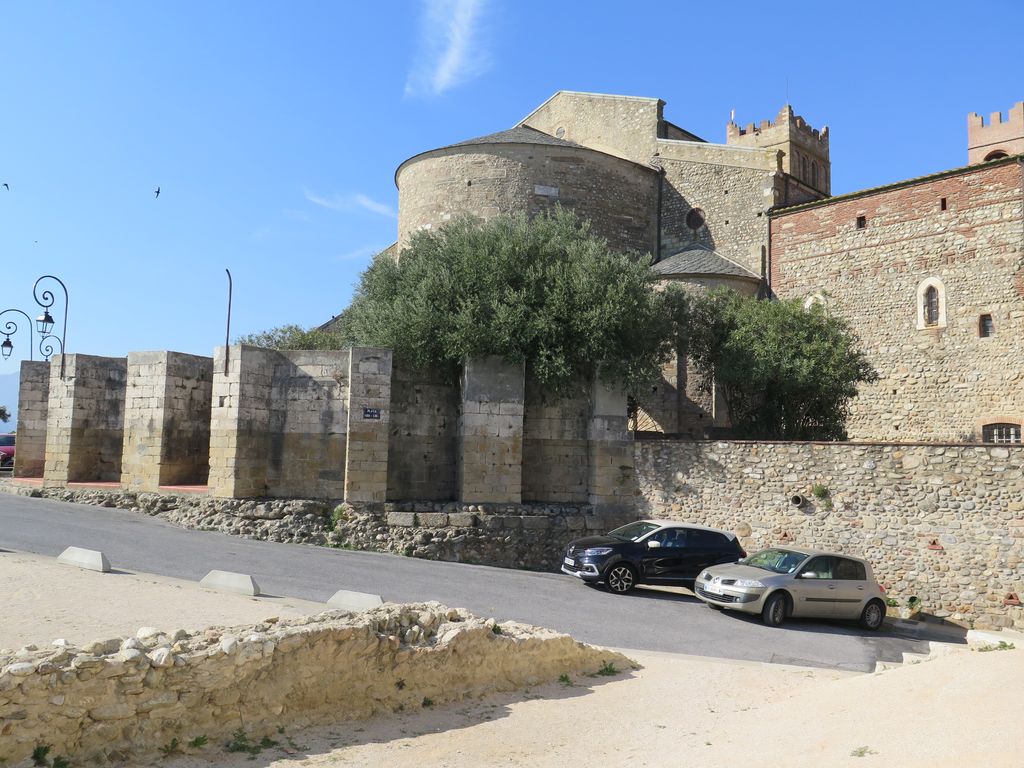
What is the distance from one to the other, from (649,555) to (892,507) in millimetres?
5021

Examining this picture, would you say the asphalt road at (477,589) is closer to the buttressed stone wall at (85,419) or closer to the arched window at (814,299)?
the buttressed stone wall at (85,419)

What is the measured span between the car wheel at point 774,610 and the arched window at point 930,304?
536 inches

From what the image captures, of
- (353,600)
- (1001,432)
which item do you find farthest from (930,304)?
(353,600)

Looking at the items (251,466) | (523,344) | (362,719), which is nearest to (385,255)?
(523,344)

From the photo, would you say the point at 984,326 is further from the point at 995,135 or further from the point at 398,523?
the point at 995,135

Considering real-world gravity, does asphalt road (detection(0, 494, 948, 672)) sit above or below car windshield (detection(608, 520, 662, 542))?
below

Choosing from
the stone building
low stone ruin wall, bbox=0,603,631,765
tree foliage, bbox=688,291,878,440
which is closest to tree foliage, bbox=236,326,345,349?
the stone building

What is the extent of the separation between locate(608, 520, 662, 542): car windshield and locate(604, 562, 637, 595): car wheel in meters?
0.67

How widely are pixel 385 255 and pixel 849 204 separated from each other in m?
14.0

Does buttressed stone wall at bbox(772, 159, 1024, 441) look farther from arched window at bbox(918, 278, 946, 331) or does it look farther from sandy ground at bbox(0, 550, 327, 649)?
sandy ground at bbox(0, 550, 327, 649)

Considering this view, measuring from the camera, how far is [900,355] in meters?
23.5

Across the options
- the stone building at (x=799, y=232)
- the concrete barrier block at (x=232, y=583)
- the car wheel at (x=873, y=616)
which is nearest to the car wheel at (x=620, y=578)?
the car wheel at (x=873, y=616)

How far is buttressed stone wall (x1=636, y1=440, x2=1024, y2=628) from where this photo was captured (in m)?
14.6

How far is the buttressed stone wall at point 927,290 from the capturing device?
71.0ft
